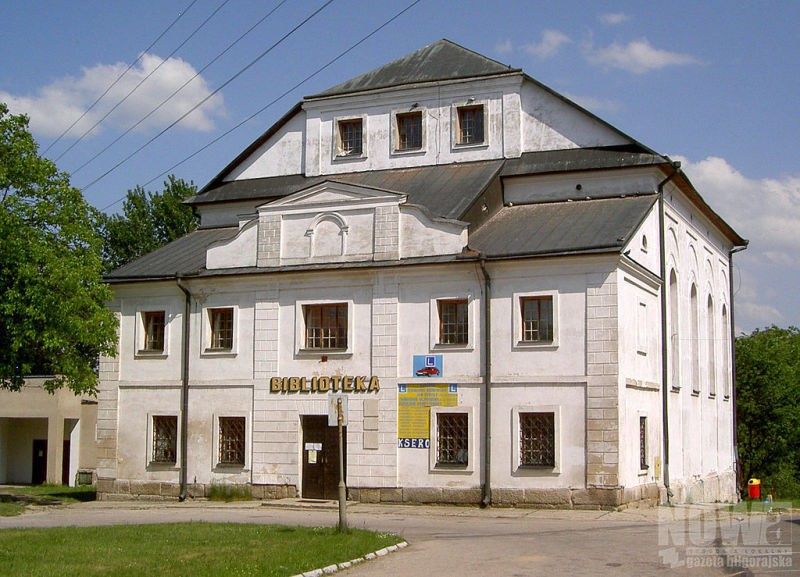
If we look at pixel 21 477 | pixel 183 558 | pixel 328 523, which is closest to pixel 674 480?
pixel 328 523

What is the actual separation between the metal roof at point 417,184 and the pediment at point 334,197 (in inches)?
16.5

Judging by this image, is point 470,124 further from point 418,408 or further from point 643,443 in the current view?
point 643,443

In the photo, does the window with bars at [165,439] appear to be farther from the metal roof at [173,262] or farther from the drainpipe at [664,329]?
the drainpipe at [664,329]

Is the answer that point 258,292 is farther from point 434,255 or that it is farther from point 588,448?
point 588,448

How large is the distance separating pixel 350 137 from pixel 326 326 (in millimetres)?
7664

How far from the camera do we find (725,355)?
1586 inches

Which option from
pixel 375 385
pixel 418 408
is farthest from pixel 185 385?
pixel 418 408

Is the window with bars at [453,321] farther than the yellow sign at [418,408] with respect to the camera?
Yes

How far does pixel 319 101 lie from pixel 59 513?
601 inches

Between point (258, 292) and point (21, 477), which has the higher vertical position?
point (258, 292)

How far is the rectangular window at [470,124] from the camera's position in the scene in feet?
107

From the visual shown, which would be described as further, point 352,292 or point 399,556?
point 352,292

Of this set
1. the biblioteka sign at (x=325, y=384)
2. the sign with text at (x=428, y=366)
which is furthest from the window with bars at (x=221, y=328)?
the sign with text at (x=428, y=366)

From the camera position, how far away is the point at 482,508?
26656mm
